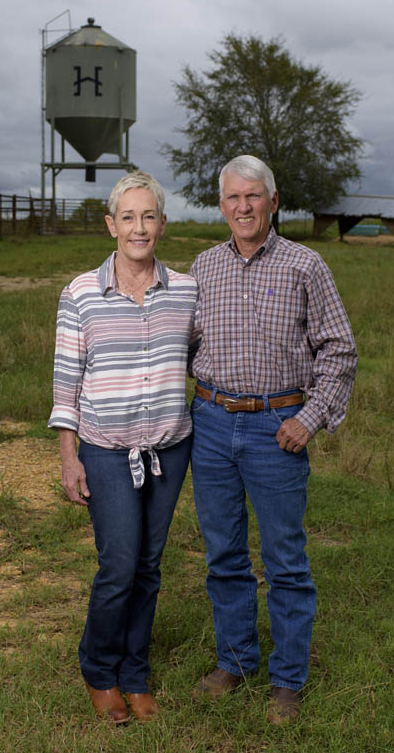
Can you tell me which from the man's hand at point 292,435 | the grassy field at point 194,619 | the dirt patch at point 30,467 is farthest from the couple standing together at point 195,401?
the dirt patch at point 30,467

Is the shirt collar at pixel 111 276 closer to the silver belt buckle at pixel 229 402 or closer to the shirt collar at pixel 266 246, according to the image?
the shirt collar at pixel 266 246

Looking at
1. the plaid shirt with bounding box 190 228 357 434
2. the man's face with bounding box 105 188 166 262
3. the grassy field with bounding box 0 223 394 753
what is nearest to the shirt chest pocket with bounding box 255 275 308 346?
the plaid shirt with bounding box 190 228 357 434

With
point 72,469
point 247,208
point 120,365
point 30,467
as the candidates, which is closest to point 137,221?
point 247,208

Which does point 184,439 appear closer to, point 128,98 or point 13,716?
point 13,716

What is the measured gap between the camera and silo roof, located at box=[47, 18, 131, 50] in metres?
28.5

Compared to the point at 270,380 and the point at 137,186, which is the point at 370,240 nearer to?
the point at 270,380

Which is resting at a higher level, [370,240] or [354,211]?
[354,211]

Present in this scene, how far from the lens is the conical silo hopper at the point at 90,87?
28.3m

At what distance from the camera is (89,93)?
28312mm

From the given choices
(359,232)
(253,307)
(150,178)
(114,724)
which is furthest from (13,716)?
(359,232)

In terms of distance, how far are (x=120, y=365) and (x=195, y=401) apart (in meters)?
0.43

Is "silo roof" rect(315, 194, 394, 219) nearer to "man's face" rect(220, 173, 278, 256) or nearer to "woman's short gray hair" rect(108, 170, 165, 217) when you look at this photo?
"man's face" rect(220, 173, 278, 256)

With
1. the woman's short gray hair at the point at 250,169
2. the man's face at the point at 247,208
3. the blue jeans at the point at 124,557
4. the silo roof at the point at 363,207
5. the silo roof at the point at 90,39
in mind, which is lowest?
the blue jeans at the point at 124,557

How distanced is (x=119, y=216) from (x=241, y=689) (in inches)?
77.7
